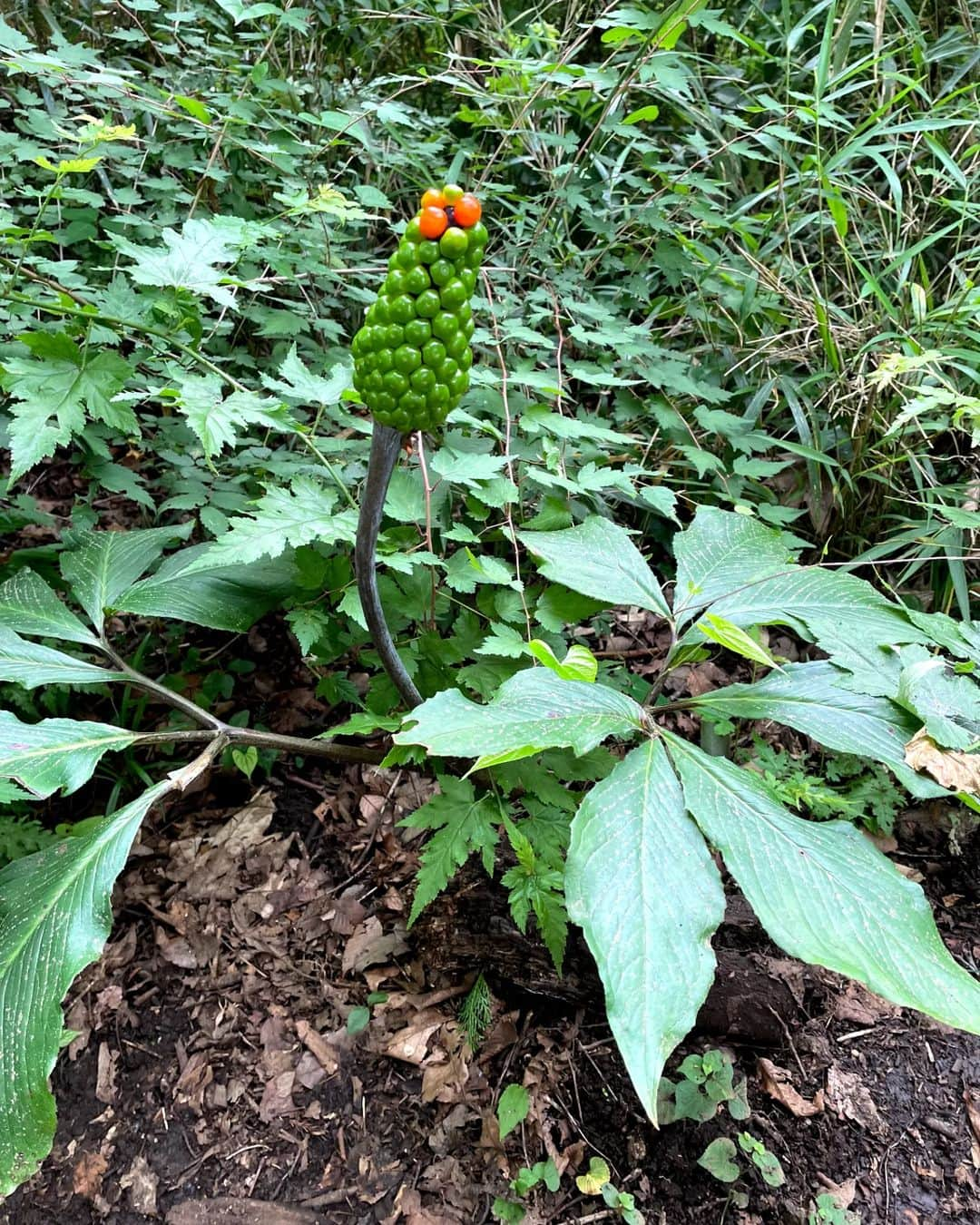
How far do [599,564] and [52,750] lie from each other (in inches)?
37.7

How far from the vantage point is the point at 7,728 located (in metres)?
1.21

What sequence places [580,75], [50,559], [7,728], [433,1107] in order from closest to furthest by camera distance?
[7,728] < [433,1107] < [50,559] < [580,75]

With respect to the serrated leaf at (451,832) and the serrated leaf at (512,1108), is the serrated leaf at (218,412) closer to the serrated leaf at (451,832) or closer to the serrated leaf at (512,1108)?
the serrated leaf at (451,832)

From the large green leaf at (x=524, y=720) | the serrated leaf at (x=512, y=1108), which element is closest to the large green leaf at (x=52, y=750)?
the large green leaf at (x=524, y=720)

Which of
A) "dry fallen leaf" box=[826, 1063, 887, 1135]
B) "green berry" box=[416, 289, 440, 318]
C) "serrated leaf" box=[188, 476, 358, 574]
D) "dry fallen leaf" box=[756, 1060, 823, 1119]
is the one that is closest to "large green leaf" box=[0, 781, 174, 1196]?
"serrated leaf" box=[188, 476, 358, 574]

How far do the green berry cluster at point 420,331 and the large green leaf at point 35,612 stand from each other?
907 millimetres

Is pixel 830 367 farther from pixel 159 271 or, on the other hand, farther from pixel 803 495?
pixel 159 271

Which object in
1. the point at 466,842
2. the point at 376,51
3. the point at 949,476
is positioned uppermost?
the point at 376,51

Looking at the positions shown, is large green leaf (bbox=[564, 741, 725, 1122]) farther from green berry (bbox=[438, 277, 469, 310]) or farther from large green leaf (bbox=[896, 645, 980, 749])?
green berry (bbox=[438, 277, 469, 310])

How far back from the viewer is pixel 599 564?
4.55ft

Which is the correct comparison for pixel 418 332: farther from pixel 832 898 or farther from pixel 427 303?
pixel 832 898

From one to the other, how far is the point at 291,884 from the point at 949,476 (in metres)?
2.20

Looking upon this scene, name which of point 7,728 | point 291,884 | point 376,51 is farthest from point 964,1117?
point 376,51

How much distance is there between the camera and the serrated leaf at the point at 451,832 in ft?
4.51
